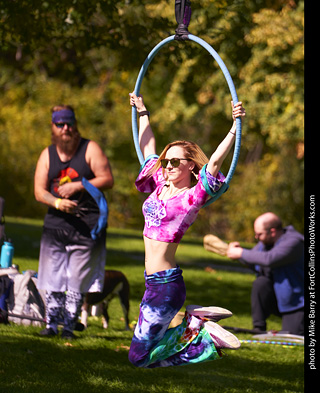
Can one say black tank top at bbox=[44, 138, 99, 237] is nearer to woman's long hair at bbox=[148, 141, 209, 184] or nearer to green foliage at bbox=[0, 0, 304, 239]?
green foliage at bbox=[0, 0, 304, 239]

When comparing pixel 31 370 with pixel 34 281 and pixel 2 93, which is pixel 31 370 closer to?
pixel 34 281

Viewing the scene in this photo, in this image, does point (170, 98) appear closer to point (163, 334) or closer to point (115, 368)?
point (115, 368)

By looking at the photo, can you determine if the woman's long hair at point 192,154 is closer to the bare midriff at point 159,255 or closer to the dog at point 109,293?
the bare midriff at point 159,255

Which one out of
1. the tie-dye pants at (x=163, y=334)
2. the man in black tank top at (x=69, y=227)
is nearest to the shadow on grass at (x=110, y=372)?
the man in black tank top at (x=69, y=227)

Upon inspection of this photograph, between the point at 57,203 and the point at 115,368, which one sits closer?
the point at 115,368

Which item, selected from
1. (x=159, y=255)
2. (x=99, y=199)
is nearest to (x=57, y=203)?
(x=99, y=199)

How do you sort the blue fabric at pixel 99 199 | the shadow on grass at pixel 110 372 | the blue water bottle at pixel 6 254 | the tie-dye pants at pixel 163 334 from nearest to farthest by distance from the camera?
the tie-dye pants at pixel 163 334, the shadow on grass at pixel 110 372, the blue fabric at pixel 99 199, the blue water bottle at pixel 6 254

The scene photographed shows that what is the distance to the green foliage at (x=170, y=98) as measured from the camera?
384 inches

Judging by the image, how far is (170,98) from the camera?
953 inches

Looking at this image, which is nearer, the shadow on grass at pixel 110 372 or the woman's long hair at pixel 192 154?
the woman's long hair at pixel 192 154

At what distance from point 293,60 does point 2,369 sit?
13725 mm

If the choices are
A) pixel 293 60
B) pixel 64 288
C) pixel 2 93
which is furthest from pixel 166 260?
pixel 2 93

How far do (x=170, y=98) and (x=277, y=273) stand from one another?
15521 millimetres

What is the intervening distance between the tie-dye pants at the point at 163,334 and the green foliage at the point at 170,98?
4257mm
